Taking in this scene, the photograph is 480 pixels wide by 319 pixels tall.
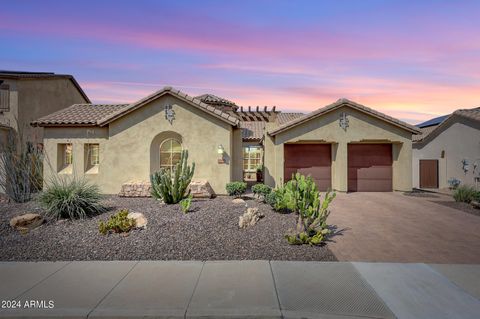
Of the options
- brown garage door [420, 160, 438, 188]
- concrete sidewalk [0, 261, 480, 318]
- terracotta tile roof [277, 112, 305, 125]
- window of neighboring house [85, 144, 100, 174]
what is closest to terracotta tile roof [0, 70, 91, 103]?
window of neighboring house [85, 144, 100, 174]

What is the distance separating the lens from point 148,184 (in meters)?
13.7

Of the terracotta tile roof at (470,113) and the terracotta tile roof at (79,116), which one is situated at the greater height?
the terracotta tile roof at (470,113)

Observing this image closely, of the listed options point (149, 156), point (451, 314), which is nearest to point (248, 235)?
point (451, 314)

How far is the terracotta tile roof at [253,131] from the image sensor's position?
2289 centimetres

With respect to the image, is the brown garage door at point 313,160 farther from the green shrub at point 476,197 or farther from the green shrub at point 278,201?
the green shrub at point 476,197

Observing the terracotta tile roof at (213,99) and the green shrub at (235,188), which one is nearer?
the green shrub at (235,188)

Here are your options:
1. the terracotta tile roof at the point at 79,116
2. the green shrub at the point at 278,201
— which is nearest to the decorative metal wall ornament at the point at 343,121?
the green shrub at the point at 278,201

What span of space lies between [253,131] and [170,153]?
435 inches

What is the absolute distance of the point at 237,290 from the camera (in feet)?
15.6

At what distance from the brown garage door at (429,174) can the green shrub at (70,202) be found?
21951 mm

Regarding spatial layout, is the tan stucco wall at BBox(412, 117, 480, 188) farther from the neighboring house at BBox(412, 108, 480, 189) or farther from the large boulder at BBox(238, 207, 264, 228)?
the large boulder at BBox(238, 207, 264, 228)

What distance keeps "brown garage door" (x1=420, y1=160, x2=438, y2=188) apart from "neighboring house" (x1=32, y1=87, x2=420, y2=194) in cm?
717

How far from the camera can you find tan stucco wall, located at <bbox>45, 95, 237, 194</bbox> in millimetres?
14656

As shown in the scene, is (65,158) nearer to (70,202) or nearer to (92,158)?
(92,158)
